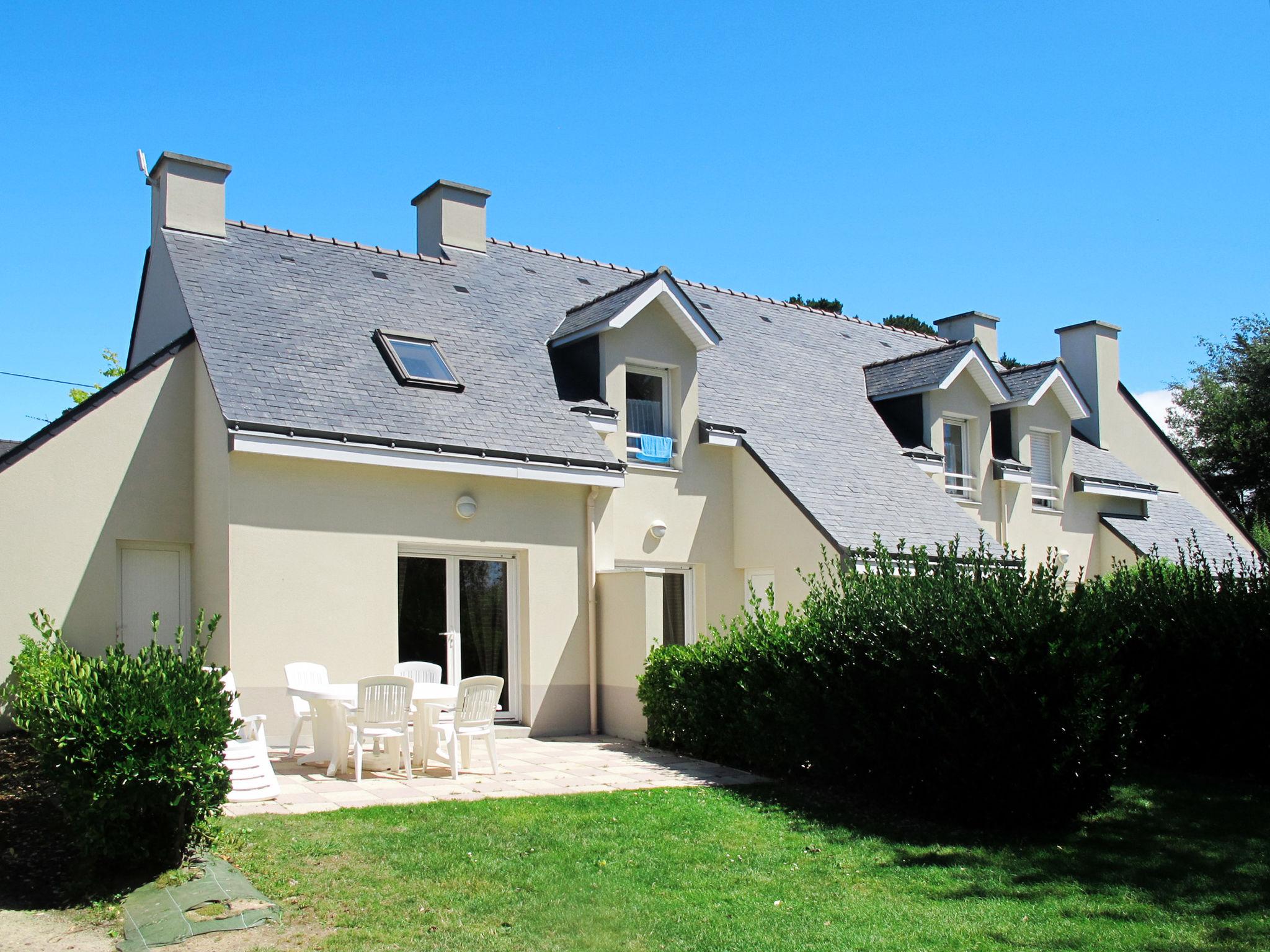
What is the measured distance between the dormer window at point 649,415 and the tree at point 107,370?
23598mm

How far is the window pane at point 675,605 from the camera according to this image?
732 inches

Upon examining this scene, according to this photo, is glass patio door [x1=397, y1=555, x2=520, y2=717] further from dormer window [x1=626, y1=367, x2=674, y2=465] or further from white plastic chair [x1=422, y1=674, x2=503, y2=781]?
dormer window [x1=626, y1=367, x2=674, y2=465]

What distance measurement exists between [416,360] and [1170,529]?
18.7 m

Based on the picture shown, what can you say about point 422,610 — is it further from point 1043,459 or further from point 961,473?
point 1043,459

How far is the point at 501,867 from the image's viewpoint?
869 centimetres

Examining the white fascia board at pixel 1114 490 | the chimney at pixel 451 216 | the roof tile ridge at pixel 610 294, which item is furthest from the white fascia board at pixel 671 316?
the white fascia board at pixel 1114 490

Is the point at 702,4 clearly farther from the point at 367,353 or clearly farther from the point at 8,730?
the point at 8,730

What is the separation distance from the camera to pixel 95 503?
14578 millimetres

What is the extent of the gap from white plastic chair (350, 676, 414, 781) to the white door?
15.5 feet

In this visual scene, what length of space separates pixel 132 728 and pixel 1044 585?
27.5 ft

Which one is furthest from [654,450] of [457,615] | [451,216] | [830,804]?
[830,804]

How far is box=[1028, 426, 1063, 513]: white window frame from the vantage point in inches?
958

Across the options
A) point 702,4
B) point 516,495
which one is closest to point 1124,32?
point 702,4

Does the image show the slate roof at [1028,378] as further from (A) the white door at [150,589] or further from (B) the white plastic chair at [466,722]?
(A) the white door at [150,589]
